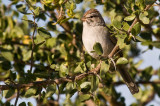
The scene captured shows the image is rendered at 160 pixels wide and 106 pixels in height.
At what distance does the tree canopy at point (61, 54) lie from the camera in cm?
308

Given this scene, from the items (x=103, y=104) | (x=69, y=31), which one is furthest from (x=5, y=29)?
(x=103, y=104)

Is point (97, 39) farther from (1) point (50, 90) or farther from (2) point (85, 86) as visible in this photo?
(1) point (50, 90)

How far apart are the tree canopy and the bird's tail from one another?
0.39ft

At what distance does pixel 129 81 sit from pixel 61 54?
4.31 ft

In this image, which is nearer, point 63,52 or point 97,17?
point 63,52

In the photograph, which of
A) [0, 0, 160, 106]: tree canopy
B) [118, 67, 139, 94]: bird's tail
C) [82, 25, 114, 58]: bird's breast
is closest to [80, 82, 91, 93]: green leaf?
[0, 0, 160, 106]: tree canopy

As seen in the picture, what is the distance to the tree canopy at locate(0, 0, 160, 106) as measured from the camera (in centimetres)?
308

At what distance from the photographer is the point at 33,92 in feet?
10.0

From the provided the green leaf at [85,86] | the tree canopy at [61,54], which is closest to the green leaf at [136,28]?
the tree canopy at [61,54]

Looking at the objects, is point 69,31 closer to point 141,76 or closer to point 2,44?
point 2,44

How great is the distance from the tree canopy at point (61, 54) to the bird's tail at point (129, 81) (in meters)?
0.12

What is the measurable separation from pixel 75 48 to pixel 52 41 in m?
0.45

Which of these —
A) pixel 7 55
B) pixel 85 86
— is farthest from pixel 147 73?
pixel 7 55

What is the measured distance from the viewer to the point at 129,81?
15.0ft
